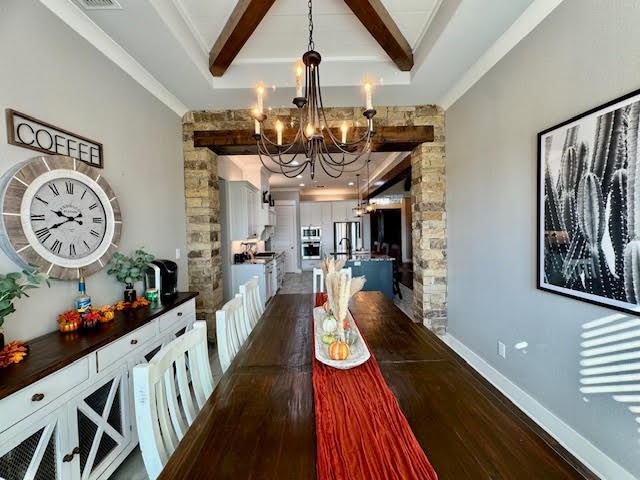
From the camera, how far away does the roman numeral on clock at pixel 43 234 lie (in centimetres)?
149

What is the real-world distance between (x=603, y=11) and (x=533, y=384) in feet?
7.31

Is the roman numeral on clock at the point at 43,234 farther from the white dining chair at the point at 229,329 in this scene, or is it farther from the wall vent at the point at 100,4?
the wall vent at the point at 100,4

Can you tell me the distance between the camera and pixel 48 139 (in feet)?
5.23

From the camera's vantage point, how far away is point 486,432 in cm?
88

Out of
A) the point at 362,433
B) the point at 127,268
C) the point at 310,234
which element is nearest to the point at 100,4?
the point at 127,268

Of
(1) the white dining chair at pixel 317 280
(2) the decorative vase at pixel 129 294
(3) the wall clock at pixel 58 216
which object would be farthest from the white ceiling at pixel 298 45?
(1) the white dining chair at pixel 317 280

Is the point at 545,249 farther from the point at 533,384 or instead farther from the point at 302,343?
the point at 302,343

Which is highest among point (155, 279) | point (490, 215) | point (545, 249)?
point (490, 215)

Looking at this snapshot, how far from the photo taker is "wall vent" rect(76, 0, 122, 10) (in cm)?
170

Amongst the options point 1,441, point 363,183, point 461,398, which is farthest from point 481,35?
point 363,183

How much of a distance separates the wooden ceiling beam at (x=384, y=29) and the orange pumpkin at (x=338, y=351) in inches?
88.9

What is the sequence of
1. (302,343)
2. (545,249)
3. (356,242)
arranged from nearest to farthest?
1. (302,343)
2. (545,249)
3. (356,242)

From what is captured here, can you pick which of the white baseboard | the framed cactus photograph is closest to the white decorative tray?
the framed cactus photograph

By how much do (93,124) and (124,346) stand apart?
4.99 ft
